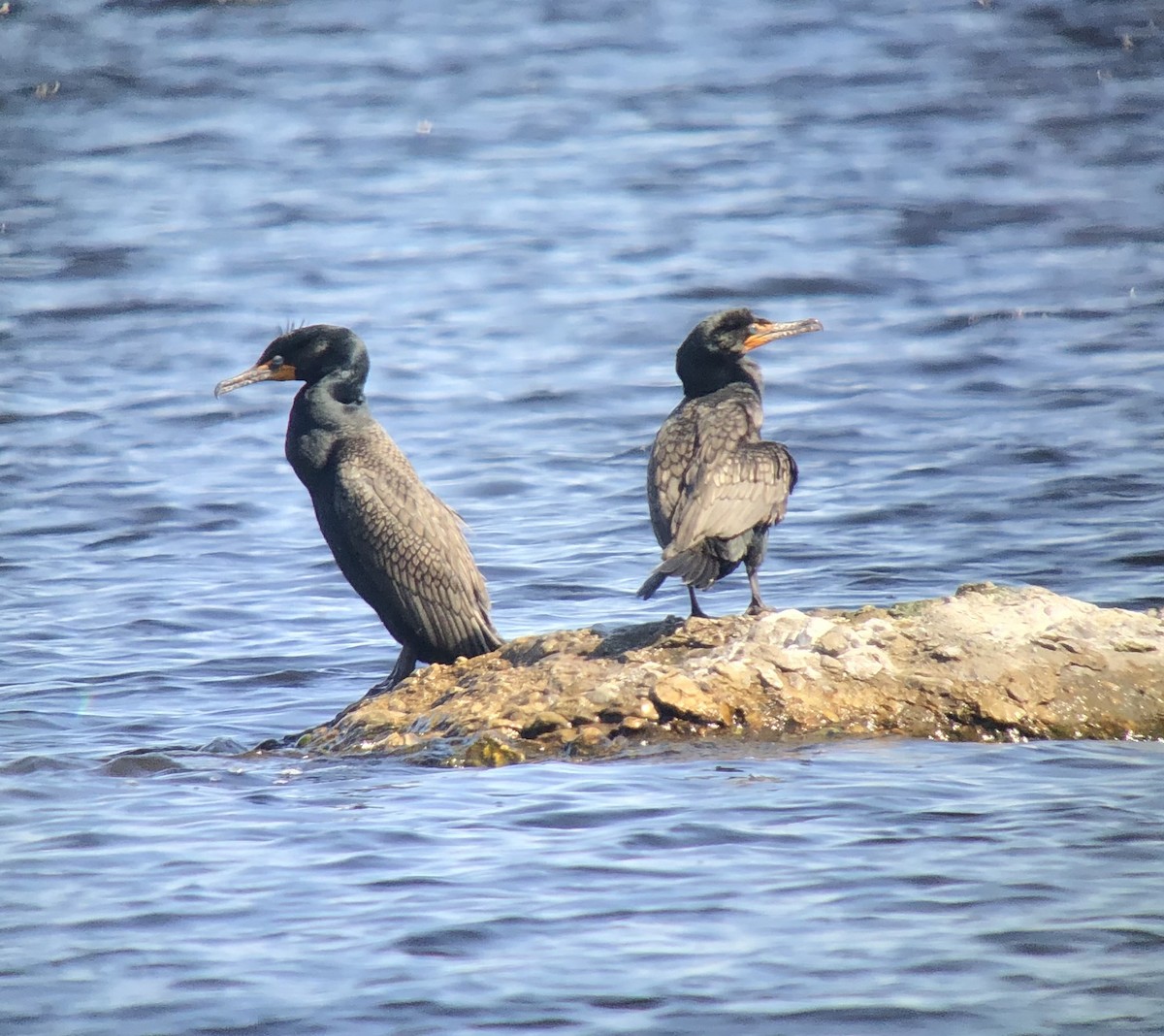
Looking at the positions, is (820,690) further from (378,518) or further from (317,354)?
(317,354)

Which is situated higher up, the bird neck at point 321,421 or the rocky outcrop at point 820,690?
the bird neck at point 321,421

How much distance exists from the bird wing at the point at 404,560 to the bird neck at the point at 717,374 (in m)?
1.31

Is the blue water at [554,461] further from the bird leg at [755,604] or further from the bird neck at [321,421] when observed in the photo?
the bird neck at [321,421]

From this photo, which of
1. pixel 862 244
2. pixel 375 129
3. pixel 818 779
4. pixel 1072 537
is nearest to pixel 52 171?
pixel 375 129

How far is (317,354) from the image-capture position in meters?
7.56

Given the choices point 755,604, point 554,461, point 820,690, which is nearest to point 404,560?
point 755,604

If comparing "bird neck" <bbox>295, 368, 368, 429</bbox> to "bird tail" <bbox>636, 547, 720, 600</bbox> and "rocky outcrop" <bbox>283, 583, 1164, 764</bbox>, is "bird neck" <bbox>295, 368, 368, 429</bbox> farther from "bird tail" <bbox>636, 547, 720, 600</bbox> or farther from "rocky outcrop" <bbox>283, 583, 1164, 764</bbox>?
"bird tail" <bbox>636, 547, 720, 600</bbox>

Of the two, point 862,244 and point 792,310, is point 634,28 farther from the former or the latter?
point 792,310

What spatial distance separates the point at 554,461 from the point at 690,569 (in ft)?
19.5

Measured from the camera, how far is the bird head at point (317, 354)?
756 centimetres

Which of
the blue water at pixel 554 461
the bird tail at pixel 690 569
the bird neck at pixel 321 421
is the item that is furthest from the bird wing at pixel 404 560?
the bird tail at pixel 690 569

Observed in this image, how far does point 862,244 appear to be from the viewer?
17.5 metres

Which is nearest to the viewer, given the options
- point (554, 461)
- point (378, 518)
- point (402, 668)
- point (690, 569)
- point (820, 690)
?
point (820, 690)

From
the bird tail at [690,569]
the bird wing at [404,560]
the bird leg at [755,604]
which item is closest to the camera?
the bird tail at [690,569]
